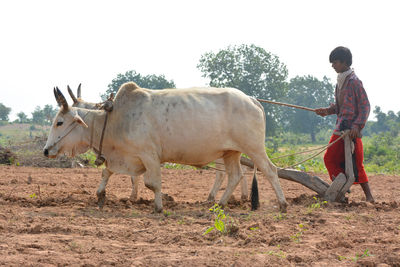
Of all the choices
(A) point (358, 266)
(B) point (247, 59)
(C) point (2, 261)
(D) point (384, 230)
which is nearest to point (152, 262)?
(C) point (2, 261)

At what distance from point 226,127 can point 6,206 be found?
3182 millimetres

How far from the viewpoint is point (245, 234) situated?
4574 mm

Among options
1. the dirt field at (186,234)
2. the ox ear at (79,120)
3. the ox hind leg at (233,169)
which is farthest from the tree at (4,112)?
the ox hind leg at (233,169)

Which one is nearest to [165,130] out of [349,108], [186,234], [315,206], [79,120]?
[79,120]

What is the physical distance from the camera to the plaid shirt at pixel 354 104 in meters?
6.75

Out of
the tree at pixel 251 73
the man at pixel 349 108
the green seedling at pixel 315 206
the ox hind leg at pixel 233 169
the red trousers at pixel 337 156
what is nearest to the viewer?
the green seedling at pixel 315 206

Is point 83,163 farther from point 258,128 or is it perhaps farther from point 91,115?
point 258,128

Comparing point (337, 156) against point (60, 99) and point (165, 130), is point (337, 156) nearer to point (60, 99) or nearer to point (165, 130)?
point (165, 130)

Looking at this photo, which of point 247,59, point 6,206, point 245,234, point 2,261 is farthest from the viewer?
point 247,59

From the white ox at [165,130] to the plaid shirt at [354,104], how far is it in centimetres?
122

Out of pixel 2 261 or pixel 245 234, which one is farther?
pixel 245 234

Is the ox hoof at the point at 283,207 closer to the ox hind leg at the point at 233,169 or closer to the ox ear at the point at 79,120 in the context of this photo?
the ox hind leg at the point at 233,169

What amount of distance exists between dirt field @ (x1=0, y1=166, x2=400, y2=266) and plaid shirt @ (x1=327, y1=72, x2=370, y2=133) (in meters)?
1.20

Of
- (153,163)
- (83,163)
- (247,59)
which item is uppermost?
(247,59)
